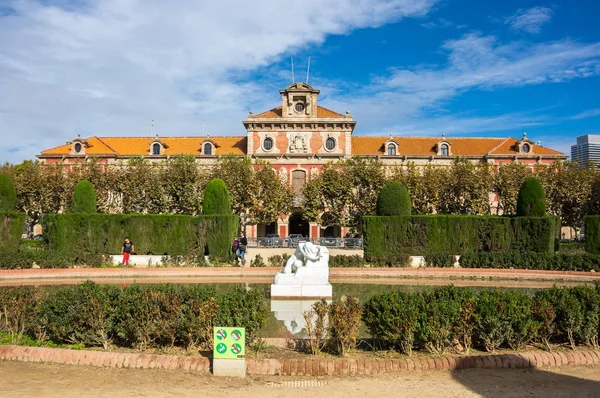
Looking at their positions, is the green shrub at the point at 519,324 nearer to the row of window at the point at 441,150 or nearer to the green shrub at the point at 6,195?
the green shrub at the point at 6,195

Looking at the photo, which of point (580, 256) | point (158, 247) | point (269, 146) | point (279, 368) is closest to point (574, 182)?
point (580, 256)

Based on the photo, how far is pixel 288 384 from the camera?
719 cm

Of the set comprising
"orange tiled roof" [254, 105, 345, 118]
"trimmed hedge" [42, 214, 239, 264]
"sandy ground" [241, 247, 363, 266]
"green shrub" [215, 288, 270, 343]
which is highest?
"orange tiled roof" [254, 105, 345, 118]

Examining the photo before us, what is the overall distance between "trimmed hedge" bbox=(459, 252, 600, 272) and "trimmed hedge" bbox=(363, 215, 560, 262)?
5.97 feet

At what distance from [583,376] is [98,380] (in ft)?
24.3

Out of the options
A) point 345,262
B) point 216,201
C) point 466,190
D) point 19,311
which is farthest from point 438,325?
point 466,190

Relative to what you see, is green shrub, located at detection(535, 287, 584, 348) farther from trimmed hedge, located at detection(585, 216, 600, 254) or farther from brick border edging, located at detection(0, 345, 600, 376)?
trimmed hedge, located at detection(585, 216, 600, 254)

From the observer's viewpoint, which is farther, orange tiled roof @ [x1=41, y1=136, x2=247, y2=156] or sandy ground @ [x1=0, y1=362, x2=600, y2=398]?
orange tiled roof @ [x1=41, y1=136, x2=247, y2=156]

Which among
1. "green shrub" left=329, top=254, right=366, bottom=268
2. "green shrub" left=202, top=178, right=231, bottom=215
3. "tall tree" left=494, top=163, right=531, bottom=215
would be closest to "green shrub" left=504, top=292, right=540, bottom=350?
"green shrub" left=329, top=254, right=366, bottom=268

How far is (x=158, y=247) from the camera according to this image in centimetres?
2650

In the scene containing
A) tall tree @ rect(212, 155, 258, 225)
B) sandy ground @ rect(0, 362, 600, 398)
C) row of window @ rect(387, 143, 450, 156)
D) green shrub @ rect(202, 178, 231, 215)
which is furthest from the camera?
row of window @ rect(387, 143, 450, 156)

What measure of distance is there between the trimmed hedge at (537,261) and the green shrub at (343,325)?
57.3 ft

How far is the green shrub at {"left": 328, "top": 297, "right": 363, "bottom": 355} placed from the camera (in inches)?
328

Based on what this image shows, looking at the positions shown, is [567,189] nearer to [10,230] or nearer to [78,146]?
[10,230]
